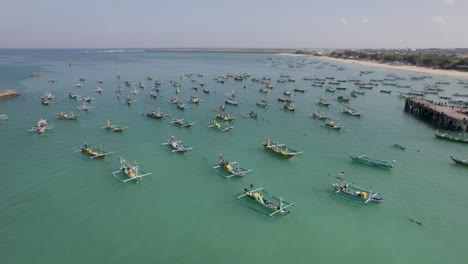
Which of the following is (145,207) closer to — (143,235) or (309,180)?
(143,235)

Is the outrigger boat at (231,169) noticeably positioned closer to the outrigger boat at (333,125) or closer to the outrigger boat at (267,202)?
the outrigger boat at (267,202)

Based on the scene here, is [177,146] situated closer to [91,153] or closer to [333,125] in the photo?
[91,153]

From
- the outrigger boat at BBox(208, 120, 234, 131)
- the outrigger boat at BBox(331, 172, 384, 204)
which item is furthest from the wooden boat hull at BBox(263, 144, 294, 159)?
the outrigger boat at BBox(208, 120, 234, 131)

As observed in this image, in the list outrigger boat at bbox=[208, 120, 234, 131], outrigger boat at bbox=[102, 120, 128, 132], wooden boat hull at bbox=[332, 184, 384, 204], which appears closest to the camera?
wooden boat hull at bbox=[332, 184, 384, 204]

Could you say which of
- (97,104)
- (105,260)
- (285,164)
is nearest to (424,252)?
(285,164)

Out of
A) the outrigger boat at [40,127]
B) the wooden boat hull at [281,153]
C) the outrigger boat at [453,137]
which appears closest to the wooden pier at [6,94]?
the outrigger boat at [40,127]

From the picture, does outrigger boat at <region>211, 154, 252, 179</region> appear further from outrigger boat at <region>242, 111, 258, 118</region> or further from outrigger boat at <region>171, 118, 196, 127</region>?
outrigger boat at <region>242, 111, 258, 118</region>
